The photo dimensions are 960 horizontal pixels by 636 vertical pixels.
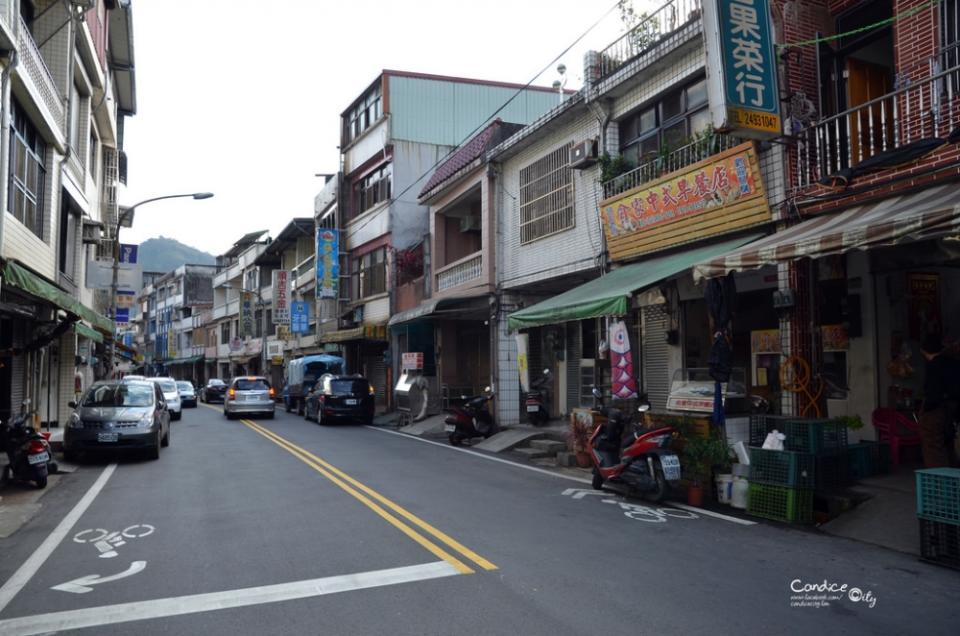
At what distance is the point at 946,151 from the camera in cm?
804

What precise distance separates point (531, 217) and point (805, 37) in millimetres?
8483

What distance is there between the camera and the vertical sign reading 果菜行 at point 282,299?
1608 inches

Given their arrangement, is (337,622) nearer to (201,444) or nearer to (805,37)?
(805,37)

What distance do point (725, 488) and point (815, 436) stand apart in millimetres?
1293

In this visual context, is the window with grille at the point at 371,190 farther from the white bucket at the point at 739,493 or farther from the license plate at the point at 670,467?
the white bucket at the point at 739,493

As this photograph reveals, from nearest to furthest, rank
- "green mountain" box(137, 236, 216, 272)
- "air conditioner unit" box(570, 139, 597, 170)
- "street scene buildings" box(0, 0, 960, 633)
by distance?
"street scene buildings" box(0, 0, 960, 633) → "air conditioner unit" box(570, 139, 597, 170) → "green mountain" box(137, 236, 216, 272)

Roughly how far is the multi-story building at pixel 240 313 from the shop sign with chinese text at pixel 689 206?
3723 cm

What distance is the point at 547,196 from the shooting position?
17234 mm

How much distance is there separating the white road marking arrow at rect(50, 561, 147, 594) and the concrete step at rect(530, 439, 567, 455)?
9005mm

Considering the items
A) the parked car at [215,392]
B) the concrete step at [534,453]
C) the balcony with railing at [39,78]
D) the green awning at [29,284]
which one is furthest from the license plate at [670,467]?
the parked car at [215,392]

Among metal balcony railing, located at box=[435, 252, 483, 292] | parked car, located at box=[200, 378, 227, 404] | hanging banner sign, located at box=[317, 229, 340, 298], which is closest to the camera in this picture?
metal balcony railing, located at box=[435, 252, 483, 292]

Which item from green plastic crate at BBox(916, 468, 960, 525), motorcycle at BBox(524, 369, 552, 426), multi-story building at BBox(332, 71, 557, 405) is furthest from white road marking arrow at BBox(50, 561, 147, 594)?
multi-story building at BBox(332, 71, 557, 405)

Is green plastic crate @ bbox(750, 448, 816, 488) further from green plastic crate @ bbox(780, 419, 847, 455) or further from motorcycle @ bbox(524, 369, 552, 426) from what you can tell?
motorcycle @ bbox(524, 369, 552, 426)

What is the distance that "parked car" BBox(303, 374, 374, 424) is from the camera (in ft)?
77.6
